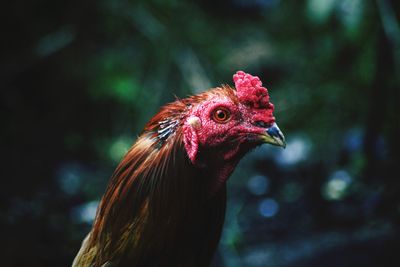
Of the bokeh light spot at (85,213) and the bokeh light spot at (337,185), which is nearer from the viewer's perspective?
the bokeh light spot at (85,213)

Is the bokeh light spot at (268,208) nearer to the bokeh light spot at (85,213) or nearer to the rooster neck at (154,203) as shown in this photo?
the bokeh light spot at (85,213)

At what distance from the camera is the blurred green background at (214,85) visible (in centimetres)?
441

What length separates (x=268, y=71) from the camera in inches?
318

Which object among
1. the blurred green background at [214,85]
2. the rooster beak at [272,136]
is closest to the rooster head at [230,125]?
the rooster beak at [272,136]

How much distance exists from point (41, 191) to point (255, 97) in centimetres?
410

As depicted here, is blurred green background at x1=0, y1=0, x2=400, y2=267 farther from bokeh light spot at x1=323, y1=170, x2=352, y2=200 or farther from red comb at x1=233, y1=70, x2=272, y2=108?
red comb at x1=233, y1=70, x2=272, y2=108

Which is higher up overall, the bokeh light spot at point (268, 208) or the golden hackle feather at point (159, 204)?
the bokeh light spot at point (268, 208)

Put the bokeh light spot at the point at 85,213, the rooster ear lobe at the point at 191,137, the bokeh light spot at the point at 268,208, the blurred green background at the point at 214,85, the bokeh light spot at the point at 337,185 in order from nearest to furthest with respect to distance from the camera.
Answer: the rooster ear lobe at the point at 191,137
the blurred green background at the point at 214,85
the bokeh light spot at the point at 85,213
the bokeh light spot at the point at 337,185
the bokeh light spot at the point at 268,208

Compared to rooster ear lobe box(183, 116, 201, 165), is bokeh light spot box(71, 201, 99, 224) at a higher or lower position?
higher

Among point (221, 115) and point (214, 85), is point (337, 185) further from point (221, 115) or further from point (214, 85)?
point (221, 115)

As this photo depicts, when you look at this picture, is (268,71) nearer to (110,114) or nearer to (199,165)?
(110,114)

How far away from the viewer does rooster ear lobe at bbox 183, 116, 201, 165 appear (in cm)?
214

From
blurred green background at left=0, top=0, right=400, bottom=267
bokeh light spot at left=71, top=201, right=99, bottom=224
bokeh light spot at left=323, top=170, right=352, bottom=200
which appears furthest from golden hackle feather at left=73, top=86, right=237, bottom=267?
bokeh light spot at left=323, top=170, right=352, bottom=200

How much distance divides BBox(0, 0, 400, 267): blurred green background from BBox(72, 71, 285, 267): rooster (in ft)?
6.87
